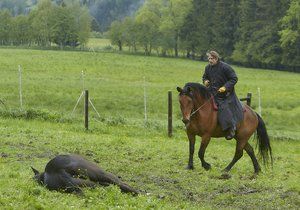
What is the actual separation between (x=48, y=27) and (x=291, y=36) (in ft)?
205

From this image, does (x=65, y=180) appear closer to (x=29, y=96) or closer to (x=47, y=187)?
(x=47, y=187)

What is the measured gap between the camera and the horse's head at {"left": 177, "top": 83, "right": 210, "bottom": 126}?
12398 mm

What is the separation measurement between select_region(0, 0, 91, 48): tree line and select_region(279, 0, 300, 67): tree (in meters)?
54.4

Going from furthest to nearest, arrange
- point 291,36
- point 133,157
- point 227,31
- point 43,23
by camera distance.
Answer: point 43,23, point 227,31, point 291,36, point 133,157

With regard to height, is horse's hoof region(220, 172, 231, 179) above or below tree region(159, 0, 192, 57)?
below

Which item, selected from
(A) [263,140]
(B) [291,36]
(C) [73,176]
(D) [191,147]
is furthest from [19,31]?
(C) [73,176]

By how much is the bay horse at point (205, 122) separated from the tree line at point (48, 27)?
107 meters

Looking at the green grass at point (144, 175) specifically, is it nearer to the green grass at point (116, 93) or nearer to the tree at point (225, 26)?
the green grass at point (116, 93)

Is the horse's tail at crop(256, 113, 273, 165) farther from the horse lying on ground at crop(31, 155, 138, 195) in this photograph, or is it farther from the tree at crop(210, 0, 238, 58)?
the tree at crop(210, 0, 238, 58)

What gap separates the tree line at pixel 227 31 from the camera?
80125 mm

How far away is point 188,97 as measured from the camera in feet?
41.0

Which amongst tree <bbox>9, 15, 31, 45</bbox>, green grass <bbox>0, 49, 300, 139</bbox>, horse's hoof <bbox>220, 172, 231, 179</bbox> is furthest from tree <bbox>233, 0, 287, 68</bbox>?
horse's hoof <bbox>220, 172, 231, 179</bbox>

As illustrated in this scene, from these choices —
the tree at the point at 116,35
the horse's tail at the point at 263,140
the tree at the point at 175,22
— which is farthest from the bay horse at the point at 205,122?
the tree at the point at 116,35

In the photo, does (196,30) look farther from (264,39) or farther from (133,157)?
(133,157)
